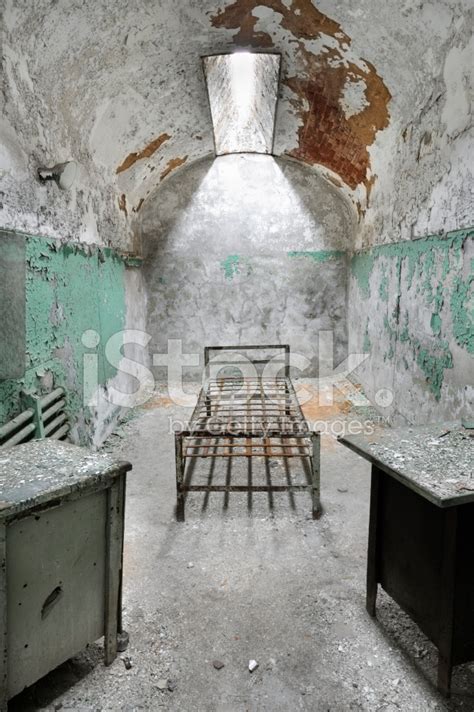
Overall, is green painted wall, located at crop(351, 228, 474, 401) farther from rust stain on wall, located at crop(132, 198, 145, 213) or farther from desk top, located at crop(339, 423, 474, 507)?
rust stain on wall, located at crop(132, 198, 145, 213)

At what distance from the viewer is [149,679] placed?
1851 millimetres

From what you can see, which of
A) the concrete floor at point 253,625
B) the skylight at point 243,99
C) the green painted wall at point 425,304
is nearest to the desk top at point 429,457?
the concrete floor at point 253,625

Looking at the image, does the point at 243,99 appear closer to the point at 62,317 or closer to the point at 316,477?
the point at 62,317

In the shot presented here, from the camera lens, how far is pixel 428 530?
5.85 feet

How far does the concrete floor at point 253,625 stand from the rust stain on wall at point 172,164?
14.2ft

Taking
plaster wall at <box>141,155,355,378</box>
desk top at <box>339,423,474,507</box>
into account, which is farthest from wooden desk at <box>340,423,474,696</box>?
plaster wall at <box>141,155,355,378</box>

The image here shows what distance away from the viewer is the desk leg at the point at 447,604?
1645 mm

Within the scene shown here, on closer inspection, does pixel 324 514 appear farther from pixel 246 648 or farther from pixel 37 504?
pixel 37 504

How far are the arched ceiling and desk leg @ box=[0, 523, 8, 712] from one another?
238 cm

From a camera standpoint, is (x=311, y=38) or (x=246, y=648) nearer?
(x=246, y=648)

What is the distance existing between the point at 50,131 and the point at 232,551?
3.05 metres

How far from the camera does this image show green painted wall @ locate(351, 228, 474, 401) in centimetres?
315

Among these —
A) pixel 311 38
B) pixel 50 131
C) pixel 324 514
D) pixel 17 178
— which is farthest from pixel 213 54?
pixel 324 514

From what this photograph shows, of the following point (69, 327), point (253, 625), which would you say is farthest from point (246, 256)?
point (253, 625)
